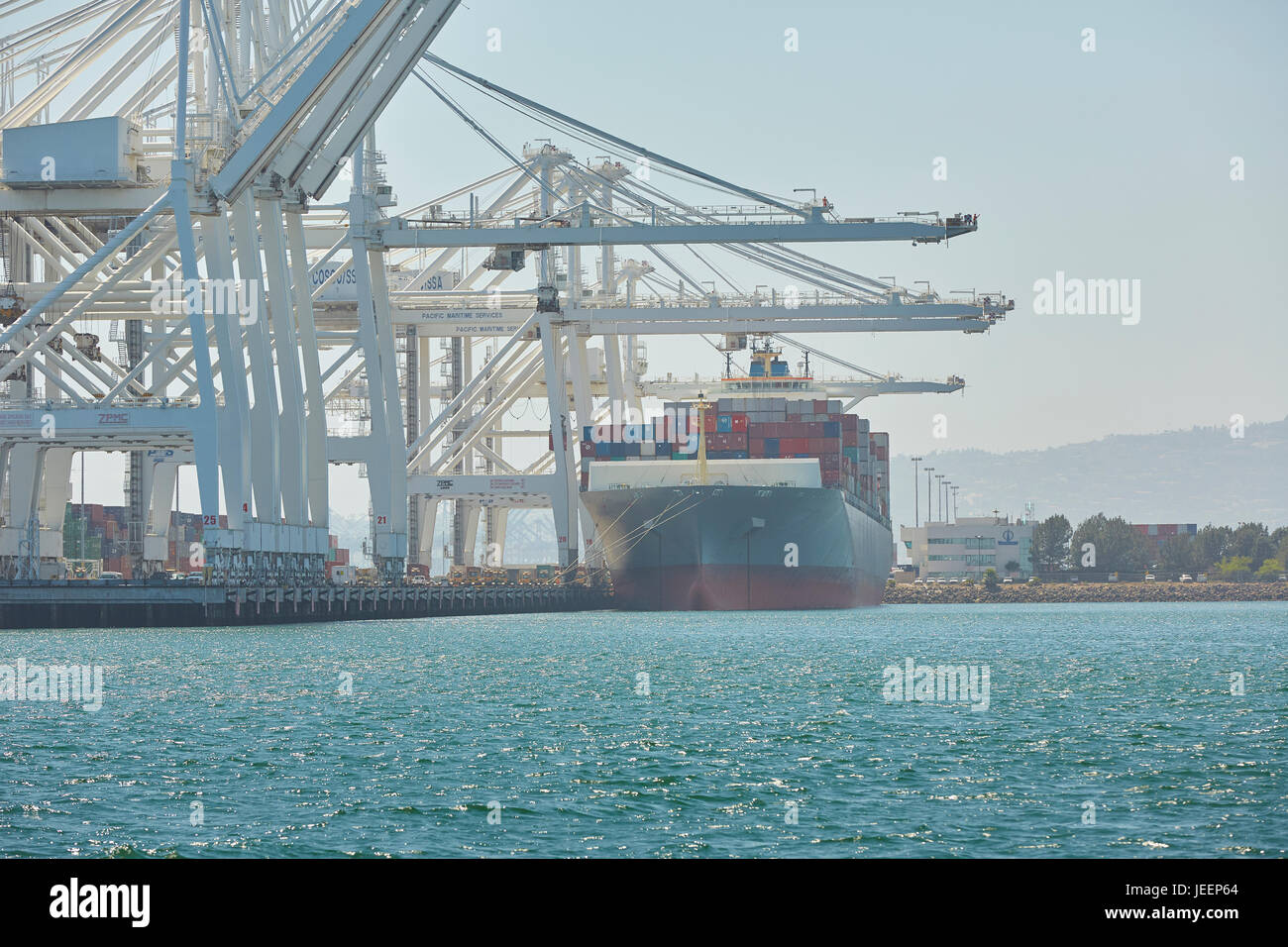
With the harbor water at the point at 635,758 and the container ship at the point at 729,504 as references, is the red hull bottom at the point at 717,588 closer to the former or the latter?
the container ship at the point at 729,504

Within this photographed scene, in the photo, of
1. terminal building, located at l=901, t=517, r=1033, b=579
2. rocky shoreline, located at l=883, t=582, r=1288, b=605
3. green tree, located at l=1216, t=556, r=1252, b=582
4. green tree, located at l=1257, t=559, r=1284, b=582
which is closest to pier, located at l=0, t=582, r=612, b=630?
rocky shoreline, located at l=883, t=582, r=1288, b=605

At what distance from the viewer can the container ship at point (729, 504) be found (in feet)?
223

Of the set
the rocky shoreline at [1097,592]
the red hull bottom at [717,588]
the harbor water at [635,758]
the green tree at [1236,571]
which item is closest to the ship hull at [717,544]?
the red hull bottom at [717,588]

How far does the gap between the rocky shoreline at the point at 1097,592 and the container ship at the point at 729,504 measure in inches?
3040

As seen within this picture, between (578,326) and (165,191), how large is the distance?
3034 centimetres

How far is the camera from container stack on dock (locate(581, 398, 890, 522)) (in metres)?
74.1

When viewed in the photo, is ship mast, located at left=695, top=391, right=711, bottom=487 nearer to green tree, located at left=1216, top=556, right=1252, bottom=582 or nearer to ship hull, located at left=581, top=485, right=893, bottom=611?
ship hull, located at left=581, top=485, right=893, bottom=611

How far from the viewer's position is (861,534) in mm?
85938

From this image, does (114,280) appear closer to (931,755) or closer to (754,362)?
(931,755)

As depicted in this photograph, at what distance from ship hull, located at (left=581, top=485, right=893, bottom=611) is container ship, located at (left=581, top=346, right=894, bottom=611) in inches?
2.2

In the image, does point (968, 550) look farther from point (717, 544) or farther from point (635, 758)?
point (635, 758)

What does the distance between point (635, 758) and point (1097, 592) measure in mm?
154238

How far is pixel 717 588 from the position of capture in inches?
2699

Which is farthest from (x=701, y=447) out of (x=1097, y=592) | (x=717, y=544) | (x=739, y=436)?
(x=1097, y=592)
